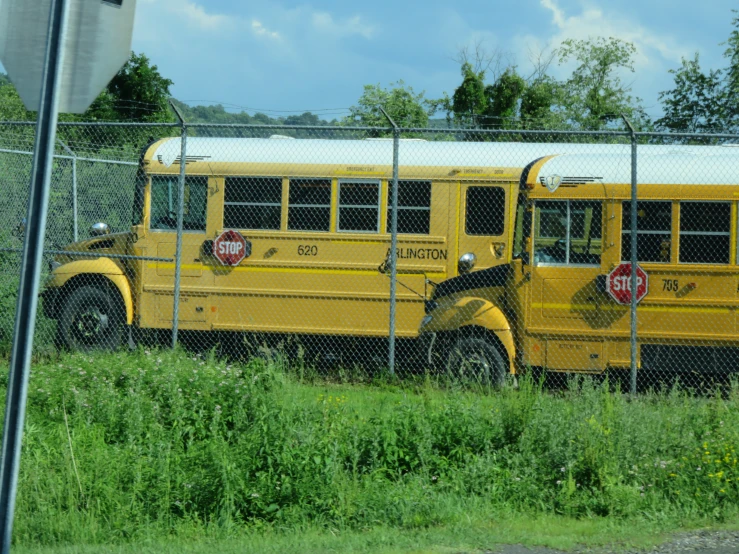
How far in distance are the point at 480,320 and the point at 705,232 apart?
2.85 m

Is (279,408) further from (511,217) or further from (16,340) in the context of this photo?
(511,217)

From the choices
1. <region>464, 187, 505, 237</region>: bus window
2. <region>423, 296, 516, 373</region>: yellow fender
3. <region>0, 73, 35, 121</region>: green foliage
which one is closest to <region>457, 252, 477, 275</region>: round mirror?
<region>464, 187, 505, 237</region>: bus window

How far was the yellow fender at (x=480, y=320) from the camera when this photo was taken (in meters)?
11.7

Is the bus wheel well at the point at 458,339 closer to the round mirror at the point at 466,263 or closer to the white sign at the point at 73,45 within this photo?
the round mirror at the point at 466,263

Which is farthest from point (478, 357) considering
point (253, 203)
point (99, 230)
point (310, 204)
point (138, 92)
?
point (138, 92)

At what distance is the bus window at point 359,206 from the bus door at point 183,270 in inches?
77.7

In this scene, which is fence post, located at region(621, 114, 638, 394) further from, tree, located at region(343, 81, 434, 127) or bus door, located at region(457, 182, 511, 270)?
tree, located at region(343, 81, 434, 127)

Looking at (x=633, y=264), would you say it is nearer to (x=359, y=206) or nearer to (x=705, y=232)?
(x=705, y=232)

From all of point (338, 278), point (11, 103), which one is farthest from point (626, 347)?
point (11, 103)

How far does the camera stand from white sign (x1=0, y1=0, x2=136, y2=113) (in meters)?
4.03

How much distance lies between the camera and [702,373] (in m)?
11.3

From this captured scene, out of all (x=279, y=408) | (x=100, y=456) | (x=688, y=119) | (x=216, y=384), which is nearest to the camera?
(x=100, y=456)

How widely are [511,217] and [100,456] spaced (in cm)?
767

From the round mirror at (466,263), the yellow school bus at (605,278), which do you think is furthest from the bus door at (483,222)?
the yellow school bus at (605,278)
